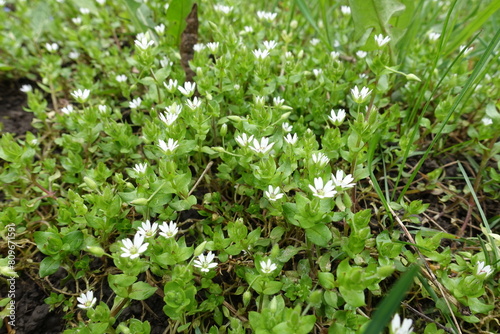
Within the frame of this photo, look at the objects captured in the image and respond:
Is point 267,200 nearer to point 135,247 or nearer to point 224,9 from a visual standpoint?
point 135,247

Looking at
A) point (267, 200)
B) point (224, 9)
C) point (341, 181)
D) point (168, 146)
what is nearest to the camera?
point (341, 181)

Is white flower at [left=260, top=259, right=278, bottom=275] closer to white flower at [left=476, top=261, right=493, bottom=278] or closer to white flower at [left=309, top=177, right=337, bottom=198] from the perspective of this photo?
white flower at [left=309, top=177, right=337, bottom=198]

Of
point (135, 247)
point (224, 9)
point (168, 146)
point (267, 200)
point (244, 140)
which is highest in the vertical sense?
point (224, 9)

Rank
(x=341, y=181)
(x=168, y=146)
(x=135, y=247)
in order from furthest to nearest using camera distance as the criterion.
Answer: (x=168, y=146) < (x=341, y=181) < (x=135, y=247)

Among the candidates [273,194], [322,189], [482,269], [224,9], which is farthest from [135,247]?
[224,9]

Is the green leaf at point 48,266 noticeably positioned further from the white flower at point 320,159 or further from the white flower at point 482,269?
the white flower at point 482,269

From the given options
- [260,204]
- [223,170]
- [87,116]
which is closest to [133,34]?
[87,116]

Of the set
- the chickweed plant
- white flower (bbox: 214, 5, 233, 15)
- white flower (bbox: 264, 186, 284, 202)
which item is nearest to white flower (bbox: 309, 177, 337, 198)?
the chickweed plant

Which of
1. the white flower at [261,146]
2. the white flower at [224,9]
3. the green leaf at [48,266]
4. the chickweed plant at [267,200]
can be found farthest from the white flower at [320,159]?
the white flower at [224,9]
